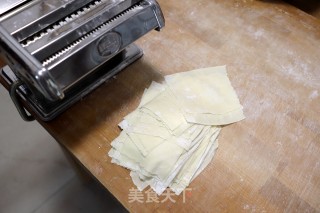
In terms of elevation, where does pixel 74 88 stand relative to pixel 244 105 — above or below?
above

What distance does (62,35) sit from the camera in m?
0.55

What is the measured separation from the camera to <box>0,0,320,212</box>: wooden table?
585mm

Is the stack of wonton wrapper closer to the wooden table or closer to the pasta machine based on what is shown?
the wooden table

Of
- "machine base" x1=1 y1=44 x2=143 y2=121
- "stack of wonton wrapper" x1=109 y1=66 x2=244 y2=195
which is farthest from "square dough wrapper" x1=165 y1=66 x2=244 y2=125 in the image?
"machine base" x1=1 y1=44 x2=143 y2=121

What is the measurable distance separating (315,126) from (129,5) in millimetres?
480

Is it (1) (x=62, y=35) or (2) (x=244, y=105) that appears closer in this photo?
(1) (x=62, y=35)

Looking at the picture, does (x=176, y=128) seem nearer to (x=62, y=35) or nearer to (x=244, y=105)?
(x=244, y=105)

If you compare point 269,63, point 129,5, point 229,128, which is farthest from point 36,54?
point 269,63

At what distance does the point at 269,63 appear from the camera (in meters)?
0.75

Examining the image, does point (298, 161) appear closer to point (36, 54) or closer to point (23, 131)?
point (36, 54)

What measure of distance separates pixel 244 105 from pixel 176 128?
0.57 ft

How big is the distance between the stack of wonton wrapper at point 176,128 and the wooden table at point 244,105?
2 centimetres

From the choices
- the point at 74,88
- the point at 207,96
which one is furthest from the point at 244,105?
the point at 74,88

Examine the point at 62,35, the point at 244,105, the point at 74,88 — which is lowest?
the point at 244,105
